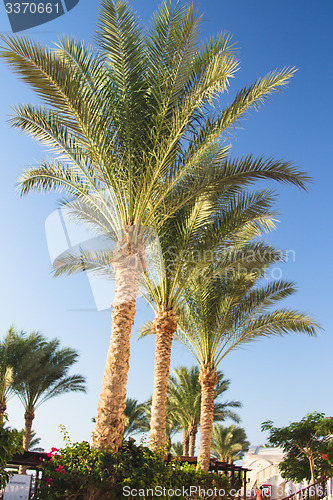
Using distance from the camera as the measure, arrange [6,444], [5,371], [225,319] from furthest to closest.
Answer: [5,371]
[225,319]
[6,444]

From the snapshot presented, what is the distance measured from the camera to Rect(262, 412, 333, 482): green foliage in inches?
615

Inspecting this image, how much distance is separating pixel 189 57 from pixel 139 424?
29041 mm

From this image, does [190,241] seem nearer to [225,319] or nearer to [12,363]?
[225,319]

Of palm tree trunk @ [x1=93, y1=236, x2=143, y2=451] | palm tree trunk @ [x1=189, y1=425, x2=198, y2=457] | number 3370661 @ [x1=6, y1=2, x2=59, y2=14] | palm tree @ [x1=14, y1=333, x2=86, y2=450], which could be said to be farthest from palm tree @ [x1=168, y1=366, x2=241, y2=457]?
number 3370661 @ [x1=6, y1=2, x2=59, y2=14]

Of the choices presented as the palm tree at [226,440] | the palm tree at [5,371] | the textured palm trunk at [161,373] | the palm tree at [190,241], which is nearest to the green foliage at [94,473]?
the textured palm trunk at [161,373]

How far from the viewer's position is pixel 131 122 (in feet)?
28.8

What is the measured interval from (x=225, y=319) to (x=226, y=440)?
1173 inches

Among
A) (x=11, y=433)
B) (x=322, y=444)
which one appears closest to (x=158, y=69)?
(x=11, y=433)

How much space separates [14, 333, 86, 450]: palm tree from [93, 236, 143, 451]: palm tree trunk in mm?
15000

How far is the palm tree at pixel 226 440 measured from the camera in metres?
39.7

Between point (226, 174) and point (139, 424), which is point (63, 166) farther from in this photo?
point (139, 424)

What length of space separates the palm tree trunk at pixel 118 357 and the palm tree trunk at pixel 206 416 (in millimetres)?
7463

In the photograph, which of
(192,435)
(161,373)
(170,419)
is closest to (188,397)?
(192,435)

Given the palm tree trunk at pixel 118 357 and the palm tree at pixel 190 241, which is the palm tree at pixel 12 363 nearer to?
the palm tree at pixel 190 241
